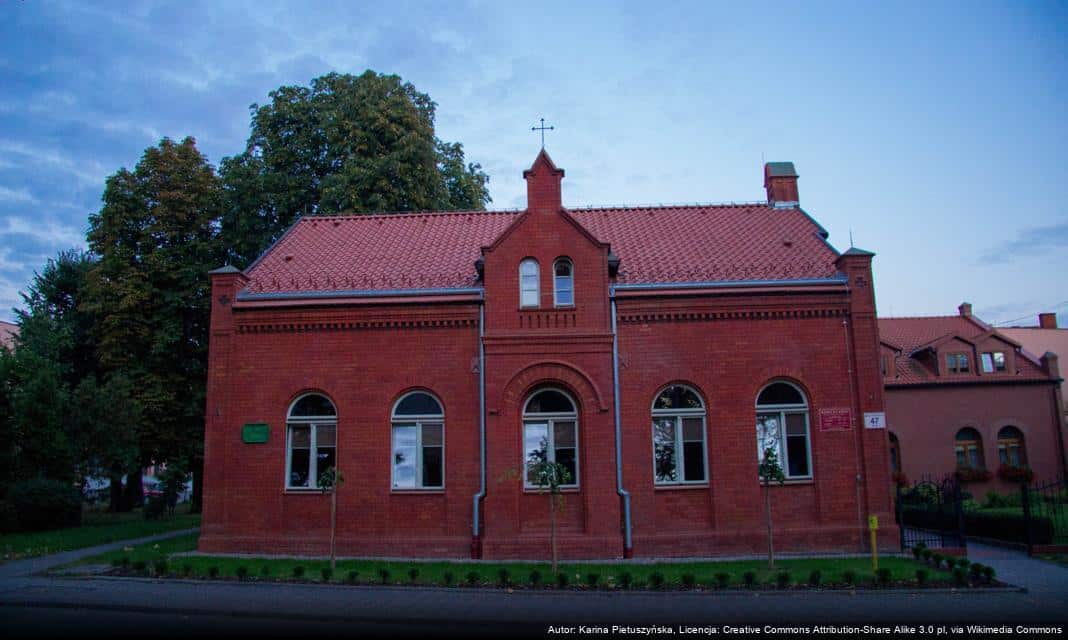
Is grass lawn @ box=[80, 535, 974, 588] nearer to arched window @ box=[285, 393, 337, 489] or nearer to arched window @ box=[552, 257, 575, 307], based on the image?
arched window @ box=[285, 393, 337, 489]

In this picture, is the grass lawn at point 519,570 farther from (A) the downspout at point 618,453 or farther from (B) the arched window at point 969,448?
(B) the arched window at point 969,448

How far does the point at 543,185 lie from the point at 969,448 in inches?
1121

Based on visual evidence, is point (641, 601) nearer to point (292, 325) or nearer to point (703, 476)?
point (703, 476)

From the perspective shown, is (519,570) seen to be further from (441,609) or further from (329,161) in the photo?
(329,161)

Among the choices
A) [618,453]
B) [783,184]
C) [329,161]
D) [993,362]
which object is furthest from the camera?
[993,362]

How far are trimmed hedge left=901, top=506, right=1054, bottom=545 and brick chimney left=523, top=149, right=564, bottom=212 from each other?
1160 cm

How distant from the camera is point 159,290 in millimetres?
27812

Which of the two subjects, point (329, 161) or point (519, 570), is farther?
point (329, 161)

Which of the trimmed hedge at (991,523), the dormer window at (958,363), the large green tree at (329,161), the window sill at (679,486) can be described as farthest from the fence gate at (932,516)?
the large green tree at (329,161)

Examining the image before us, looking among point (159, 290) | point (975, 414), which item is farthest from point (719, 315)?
point (975, 414)

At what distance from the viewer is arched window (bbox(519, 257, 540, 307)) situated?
59.2 ft

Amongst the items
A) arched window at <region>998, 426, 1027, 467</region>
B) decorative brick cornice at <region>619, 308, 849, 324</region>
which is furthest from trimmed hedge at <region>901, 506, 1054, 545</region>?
arched window at <region>998, 426, 1027, 467</region>

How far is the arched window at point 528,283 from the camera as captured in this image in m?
18.0

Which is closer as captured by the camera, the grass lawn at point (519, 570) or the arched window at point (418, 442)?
the grass lawn at point (519, 570)
